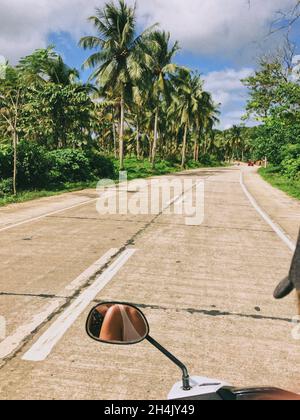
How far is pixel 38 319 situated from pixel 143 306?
1259 mm

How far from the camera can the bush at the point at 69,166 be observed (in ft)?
72.0

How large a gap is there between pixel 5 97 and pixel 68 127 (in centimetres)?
1109

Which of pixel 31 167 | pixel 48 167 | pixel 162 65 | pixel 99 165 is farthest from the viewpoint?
pixel 162 65

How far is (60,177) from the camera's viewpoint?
74.1 ft

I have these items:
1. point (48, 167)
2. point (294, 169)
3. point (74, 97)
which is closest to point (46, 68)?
point (74, 97)

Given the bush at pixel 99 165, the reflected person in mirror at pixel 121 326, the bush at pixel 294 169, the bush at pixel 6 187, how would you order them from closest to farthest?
the reflected person in mirror at pixel 121 326 → the bush at pixel 6 187 → the bush at pixel 99 165 → the bush at pixel 294 169

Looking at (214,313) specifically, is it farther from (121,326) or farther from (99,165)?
(99,165)

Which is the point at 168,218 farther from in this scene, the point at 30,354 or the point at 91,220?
the point at 30,354

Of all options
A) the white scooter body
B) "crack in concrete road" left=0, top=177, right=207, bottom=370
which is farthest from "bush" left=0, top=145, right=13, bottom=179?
the white scooter body

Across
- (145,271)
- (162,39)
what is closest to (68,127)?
(162,39)

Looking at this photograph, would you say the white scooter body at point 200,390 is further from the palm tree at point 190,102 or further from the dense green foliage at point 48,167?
the palm tree at point 190,102

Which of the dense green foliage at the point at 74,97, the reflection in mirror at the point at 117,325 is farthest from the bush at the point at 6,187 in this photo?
the reflection in mirror at the point at 117,325

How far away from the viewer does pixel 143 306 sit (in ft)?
15.9

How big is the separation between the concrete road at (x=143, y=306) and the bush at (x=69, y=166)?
12.3 m
